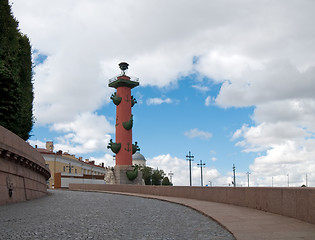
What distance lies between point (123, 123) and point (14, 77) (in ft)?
98.6

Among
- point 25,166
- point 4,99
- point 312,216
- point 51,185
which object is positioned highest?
point 4,99

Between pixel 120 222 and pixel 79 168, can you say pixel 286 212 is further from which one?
pixel 79 168

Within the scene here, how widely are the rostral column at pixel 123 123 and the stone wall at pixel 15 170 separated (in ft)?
97.9

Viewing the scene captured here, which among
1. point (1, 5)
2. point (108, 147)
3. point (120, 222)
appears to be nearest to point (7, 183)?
point (120, 222)

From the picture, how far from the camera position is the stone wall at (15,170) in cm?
1499

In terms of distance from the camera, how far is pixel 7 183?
15438 millimetres

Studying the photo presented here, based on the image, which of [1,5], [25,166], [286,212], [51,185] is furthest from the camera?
[51,185]

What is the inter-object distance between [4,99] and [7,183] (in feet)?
19.3

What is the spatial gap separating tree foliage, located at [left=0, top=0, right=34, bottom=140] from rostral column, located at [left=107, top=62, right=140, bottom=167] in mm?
23030

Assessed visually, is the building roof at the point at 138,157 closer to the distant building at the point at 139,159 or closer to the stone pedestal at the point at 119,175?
the distant building at the point at 139,159

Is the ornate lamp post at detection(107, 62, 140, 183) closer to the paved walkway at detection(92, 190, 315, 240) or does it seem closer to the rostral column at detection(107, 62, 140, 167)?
the rostral column at detection(107, 62, 140, 167)

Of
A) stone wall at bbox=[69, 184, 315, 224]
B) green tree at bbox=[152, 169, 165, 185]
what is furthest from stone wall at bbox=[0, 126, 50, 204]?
green tree at bbox=[152, 169, 165, 185]

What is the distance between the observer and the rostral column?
50656 mm

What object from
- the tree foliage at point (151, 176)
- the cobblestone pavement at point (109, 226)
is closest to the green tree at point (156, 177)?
the tree foliage at point (151, 176)
